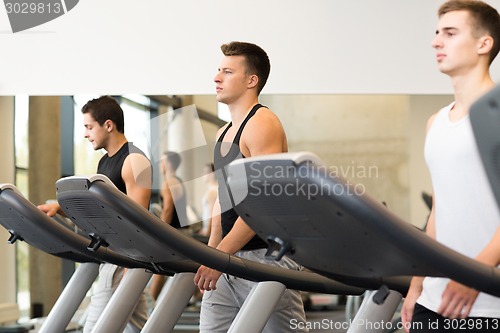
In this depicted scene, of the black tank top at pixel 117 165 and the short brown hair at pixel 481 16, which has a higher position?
the short brown hair at pixel 481 16

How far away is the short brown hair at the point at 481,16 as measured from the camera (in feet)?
6.63

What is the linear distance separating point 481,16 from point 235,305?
4.86 feet

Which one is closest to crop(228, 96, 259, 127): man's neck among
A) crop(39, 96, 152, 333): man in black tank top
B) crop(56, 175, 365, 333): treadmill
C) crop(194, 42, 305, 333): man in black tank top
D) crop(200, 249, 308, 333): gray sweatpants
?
crop(194, 42, 305, 333): man in black tank top

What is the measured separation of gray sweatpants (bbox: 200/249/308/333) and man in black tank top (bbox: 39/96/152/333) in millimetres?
780

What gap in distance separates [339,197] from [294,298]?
1.63 m

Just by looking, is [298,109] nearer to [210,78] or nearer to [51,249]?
[210,78]

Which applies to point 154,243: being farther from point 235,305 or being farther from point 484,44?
point 484,44

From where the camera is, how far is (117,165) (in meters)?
3.89

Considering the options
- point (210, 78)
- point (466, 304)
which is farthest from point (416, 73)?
point (466, 304)

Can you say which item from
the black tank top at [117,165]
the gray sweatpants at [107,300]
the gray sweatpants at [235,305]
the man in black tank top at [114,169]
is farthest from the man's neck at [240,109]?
the gray sweatpants at [107,300]

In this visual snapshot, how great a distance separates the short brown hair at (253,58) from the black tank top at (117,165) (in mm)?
855

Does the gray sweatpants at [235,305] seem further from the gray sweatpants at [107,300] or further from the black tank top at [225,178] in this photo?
the gray sweatpants at [107,300]

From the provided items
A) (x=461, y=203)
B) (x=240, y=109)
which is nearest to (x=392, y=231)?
(x=461, y=203)

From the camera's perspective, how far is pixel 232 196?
1.70 m
